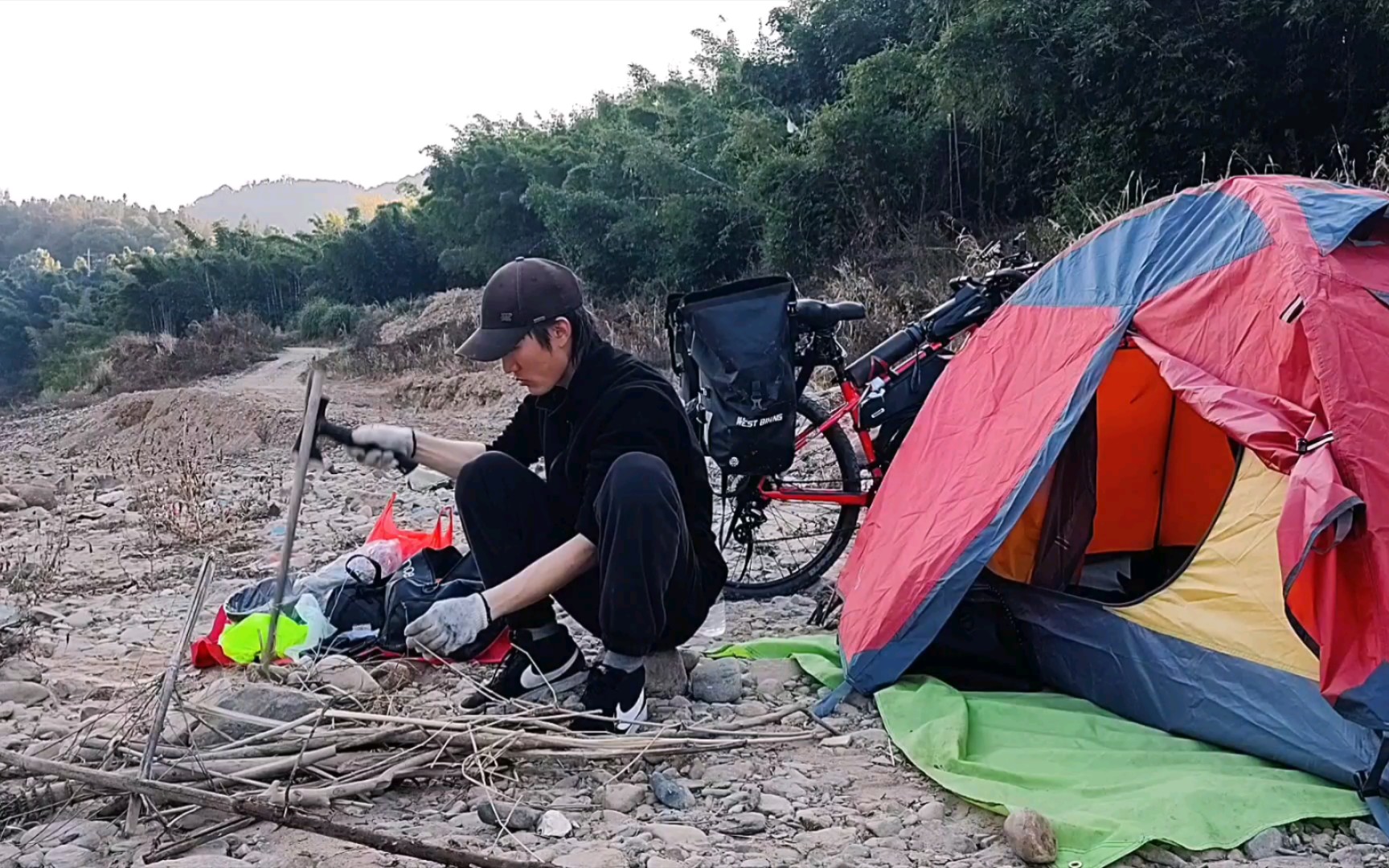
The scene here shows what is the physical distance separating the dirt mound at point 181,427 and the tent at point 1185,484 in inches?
339

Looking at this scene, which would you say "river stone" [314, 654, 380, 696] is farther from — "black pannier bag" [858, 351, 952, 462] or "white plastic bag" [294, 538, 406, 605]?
"black pannier bag" [858, 351, 952, 462]

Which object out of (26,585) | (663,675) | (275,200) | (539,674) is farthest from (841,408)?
(275,200)

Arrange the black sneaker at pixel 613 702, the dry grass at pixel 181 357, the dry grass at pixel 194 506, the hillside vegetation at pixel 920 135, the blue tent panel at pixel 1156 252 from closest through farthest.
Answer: the black sneaker at pixel 613 702, the blue tent panel at pixel 1156 252, the dry grass at pixel 194 506, the hillside vegetation at pixel 920 135, the dry grass at pixel 181 357

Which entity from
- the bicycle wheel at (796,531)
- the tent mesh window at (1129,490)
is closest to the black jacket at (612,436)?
the tent mesh window at (1129,490)

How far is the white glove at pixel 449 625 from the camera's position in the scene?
94.0 inches

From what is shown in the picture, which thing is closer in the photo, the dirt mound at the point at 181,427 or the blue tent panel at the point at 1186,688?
the blue tent panel at the point at 1186,688

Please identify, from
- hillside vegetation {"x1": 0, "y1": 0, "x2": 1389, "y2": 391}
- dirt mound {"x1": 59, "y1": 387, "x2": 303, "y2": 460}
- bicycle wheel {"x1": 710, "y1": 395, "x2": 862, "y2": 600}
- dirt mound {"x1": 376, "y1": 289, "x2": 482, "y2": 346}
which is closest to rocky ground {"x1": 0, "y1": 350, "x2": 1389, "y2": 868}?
bicycle wheel {"x1": 710, "y1": 395, "x2": 862, "y2": 600}

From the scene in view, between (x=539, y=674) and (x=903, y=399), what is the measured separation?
180cm

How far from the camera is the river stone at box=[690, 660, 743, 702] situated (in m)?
2.90

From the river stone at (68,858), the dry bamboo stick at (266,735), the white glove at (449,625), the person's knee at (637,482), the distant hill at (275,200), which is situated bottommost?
the river stone at (68,858)

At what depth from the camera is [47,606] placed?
4.62 meters

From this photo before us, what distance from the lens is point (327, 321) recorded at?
3066 cm

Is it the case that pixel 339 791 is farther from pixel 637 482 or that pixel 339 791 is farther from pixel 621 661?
pixel 637 482

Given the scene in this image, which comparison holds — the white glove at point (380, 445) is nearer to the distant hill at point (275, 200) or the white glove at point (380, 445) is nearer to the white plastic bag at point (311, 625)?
the white plastic bag at point (311, 625)
